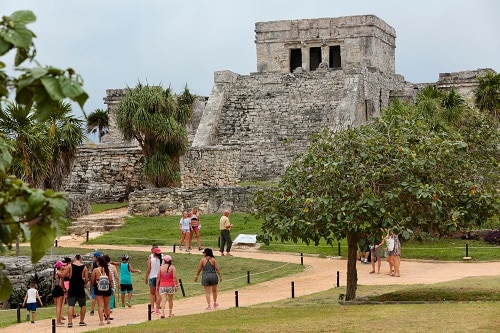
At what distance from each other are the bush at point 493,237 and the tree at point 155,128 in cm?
985

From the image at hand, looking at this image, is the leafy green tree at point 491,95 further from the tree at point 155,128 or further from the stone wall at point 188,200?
the tree at point 155,128

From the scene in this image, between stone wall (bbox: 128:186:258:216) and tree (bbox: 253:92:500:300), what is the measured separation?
12.4 metres

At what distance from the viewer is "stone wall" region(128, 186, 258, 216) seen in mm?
29375

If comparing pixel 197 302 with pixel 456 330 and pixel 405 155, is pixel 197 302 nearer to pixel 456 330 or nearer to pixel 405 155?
pixel 405 155

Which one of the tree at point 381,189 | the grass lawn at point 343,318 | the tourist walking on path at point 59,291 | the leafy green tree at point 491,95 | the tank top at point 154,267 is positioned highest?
the leafy green tree at point 491,95

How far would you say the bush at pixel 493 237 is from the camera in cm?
2517

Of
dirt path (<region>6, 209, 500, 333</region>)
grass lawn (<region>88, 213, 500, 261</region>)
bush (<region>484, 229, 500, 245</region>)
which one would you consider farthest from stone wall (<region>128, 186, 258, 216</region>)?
bush (<region>484, 229, 500, 245</region>)

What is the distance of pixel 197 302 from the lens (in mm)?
17734

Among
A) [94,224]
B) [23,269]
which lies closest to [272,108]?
[94,224]

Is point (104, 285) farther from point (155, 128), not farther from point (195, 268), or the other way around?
point (155, 128)

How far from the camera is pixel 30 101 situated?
561cm

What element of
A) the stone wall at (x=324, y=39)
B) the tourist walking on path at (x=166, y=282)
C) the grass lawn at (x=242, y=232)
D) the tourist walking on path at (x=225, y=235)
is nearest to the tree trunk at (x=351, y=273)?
the tourist walking on path at (x=166, y=282)

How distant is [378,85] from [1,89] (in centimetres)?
3604

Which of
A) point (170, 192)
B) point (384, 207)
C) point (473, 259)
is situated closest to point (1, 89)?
point (384, 207)
